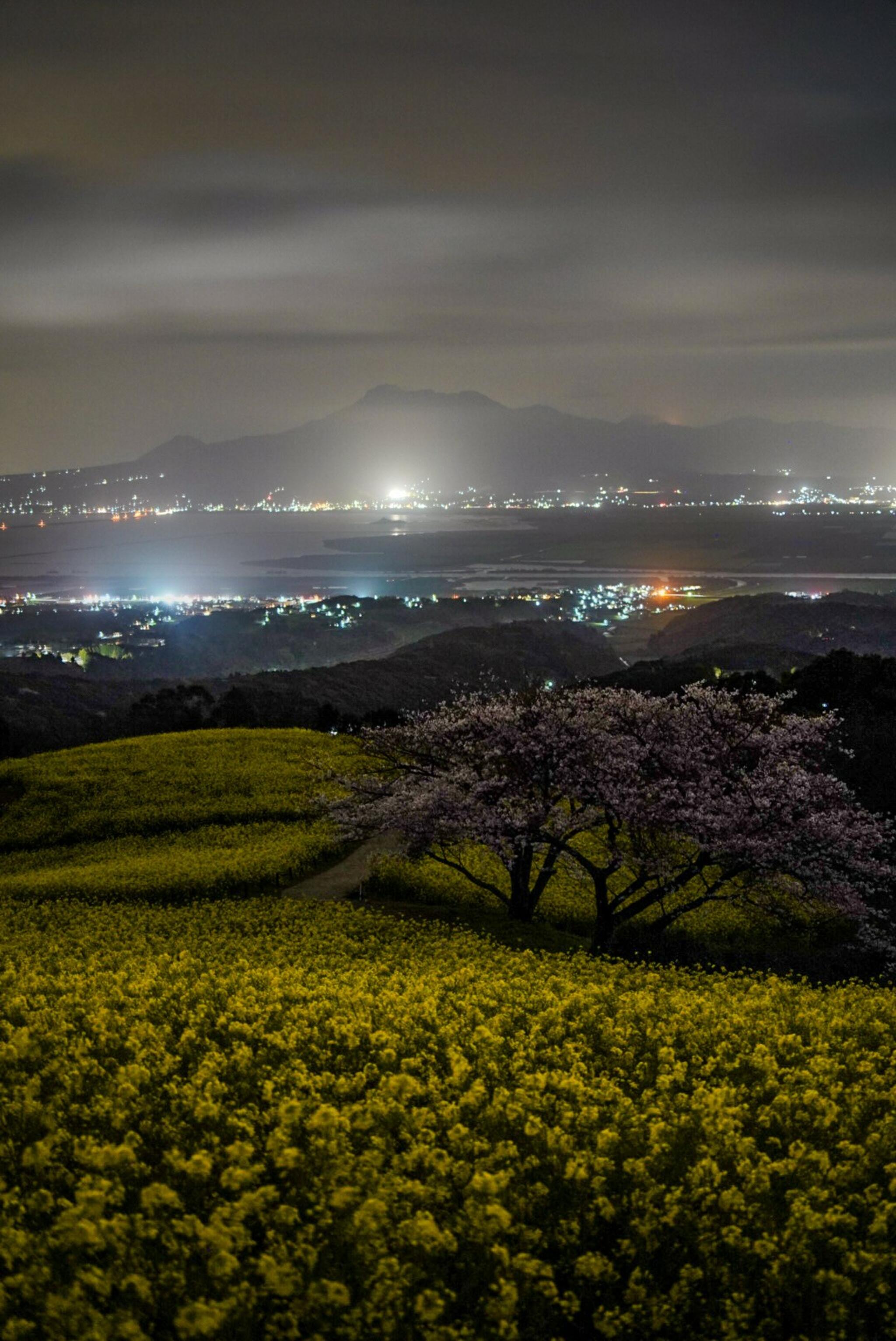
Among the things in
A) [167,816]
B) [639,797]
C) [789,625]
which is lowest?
[167,816]

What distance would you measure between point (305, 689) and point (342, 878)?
2090 inches

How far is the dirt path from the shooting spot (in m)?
23.5

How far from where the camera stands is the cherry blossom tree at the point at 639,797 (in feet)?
63.3

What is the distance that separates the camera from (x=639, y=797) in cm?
1945

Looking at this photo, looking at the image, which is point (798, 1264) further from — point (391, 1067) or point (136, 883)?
point (136, 883)

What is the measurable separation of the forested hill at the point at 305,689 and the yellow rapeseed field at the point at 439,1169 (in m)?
38.2

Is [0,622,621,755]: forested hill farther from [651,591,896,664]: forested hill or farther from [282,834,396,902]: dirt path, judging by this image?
[282,834,396,902]: dirt path

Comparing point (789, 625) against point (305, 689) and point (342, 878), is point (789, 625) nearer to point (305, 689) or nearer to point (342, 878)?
point (305, 689)

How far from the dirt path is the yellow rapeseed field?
11.9 m

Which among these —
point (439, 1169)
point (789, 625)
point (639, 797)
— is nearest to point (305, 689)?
point (789, 625)

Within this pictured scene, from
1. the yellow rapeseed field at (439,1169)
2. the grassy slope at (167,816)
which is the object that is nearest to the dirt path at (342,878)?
the grassy slope at (167,816)

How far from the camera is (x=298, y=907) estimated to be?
2122 cm

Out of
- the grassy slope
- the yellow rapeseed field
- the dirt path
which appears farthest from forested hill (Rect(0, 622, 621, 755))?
the yellow rapeseed field

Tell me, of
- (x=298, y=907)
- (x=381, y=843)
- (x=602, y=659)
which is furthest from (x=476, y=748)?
(x=602, y=659)
